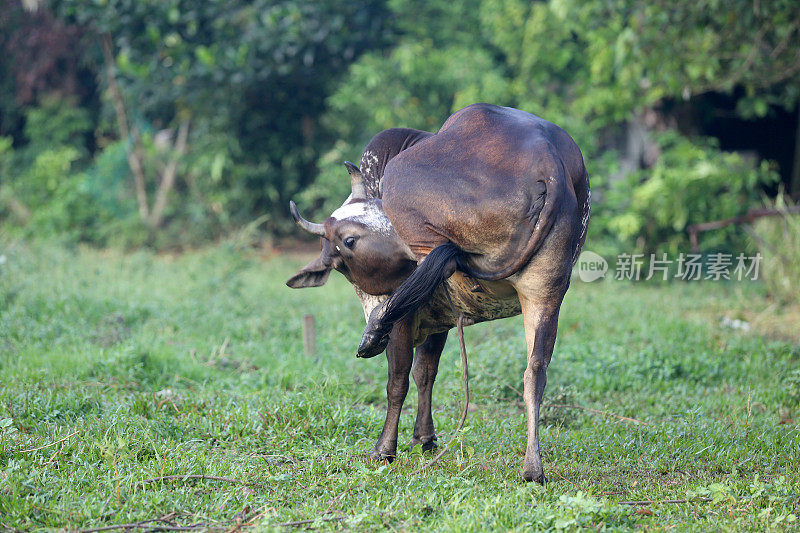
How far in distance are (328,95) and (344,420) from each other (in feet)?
29.2

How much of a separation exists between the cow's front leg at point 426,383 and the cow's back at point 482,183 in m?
0.84

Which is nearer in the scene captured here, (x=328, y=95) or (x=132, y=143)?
(x=328, y=95)

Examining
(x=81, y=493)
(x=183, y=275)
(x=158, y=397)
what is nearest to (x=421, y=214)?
(x=81, y=493)

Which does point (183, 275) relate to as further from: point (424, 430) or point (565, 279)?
point (565, 279)

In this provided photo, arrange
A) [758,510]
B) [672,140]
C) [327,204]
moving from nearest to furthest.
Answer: [758,510], [672,140], [327,204]

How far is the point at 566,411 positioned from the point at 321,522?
85.5 inches

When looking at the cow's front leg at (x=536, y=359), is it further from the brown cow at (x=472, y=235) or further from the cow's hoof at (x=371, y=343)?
the cow's hoof at (x=371, y=343)

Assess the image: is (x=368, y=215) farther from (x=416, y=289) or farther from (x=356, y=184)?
(x=416, y=289)

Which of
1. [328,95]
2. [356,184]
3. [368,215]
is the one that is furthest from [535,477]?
[328,95]

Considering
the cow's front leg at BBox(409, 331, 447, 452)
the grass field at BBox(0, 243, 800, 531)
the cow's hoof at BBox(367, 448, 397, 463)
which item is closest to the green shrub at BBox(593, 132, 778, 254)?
the grass field at BBox(0, 243, 800, 531)

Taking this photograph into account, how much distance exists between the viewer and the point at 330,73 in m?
11.9

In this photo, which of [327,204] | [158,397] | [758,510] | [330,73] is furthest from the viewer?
[330,73]

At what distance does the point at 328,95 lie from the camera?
12.2m

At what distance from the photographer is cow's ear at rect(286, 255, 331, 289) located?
370 centimetres
